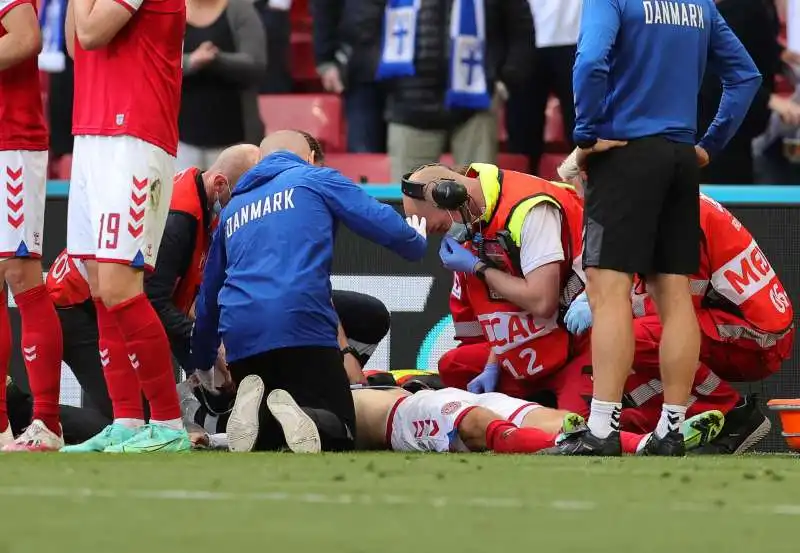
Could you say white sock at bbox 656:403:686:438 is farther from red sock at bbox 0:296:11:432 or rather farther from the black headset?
red sock at bbox 0:296:11:432

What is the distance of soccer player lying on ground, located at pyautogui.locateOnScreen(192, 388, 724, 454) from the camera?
5.15 metres

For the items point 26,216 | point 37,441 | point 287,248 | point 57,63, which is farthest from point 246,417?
point 57,63

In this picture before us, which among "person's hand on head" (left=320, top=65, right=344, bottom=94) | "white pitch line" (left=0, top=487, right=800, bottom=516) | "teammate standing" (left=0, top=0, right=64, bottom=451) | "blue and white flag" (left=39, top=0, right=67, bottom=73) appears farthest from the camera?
"blue and white flag" (left=39, top=0, right=67, bottom=73)

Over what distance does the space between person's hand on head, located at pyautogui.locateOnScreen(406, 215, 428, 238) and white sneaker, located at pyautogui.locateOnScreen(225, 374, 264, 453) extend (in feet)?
2.88

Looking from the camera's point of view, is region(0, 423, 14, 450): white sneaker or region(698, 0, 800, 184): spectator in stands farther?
region(698, 0, 800, 184): spectator in stands

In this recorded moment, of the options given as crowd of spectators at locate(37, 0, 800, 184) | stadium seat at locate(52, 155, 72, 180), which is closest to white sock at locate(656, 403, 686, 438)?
crowd of spectators at locate(37, 0, 800, 184)

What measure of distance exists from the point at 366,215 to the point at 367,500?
8.21ft

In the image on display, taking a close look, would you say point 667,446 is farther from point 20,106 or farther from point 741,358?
point 20,106

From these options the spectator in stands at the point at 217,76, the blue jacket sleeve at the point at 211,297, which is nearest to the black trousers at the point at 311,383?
the blue jacket sleeve at the point at 211,297

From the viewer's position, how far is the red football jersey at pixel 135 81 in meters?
5.16

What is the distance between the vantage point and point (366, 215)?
18.2 feet

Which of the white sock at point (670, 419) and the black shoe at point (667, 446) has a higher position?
the white sock at point (670, 419)

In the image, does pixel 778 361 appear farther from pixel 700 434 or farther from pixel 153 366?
pixel 153 366

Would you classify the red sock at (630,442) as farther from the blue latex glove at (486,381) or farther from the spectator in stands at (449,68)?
the spectator in stands at (449,68)
